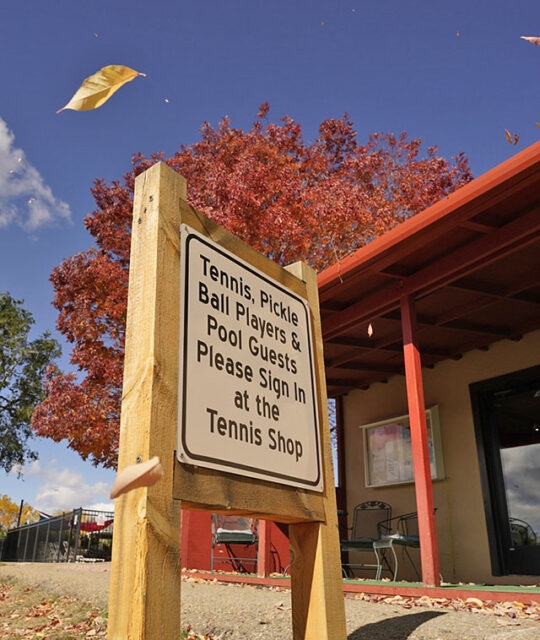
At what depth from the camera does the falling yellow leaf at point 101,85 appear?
1.29 metres

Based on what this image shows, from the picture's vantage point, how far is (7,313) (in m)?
25.6

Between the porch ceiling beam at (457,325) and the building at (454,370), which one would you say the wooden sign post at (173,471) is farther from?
the porch ceiling beam at (457,325)

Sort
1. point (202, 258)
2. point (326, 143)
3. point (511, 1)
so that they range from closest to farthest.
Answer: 1. point (202, 258)
2. point (511, 1)
3. point (326, 143)

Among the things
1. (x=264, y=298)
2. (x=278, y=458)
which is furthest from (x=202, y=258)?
(x=278, y=458)

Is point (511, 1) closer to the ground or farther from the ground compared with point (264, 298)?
farther from the ground

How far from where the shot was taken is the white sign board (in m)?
1.62

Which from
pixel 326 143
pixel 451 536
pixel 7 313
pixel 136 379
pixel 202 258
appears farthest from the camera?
pixel 7 313

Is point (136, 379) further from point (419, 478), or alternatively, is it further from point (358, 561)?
point (358, 561)

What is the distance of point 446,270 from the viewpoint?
17.9 ft

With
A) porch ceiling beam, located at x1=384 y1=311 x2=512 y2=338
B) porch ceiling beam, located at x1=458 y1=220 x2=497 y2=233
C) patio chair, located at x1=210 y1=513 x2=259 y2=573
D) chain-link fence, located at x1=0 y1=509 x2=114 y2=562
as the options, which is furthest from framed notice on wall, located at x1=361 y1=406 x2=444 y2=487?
chain-link fence, located at x1=0 y1=509 x2=114 y2=562

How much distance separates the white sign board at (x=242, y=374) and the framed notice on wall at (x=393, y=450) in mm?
6461

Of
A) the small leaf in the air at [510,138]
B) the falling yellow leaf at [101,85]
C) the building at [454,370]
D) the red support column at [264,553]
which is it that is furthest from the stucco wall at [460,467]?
the falling yellow leaf at [101,85]

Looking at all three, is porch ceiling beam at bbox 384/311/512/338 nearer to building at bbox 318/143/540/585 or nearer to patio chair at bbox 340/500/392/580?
building at bbox 318/143/540/585

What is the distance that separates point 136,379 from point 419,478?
4292mm
